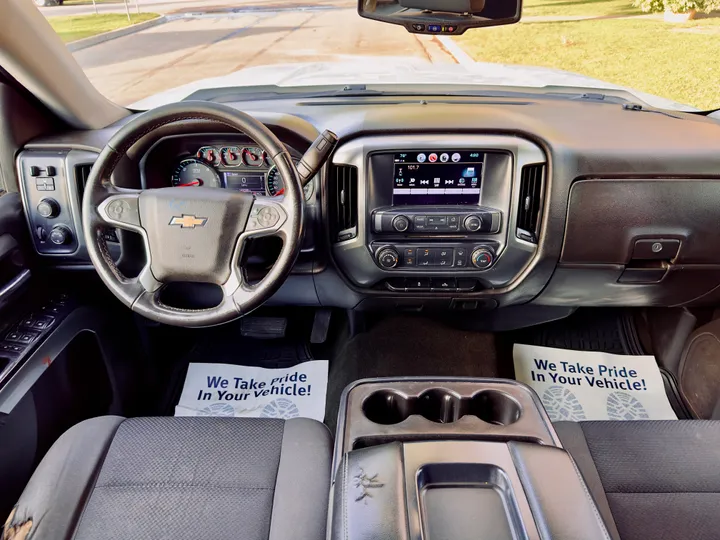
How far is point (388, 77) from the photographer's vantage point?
7.30 ft

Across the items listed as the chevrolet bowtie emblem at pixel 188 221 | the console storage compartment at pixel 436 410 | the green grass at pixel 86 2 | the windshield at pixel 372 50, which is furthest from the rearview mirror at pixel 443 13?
the green grass at pixel 86 2

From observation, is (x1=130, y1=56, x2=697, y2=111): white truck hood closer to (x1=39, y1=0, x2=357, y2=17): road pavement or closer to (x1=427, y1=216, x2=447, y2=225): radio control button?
(x1=39, y1=0, x2=357, y2=17): road pavement

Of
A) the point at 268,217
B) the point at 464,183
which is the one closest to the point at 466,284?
the point at 464,183

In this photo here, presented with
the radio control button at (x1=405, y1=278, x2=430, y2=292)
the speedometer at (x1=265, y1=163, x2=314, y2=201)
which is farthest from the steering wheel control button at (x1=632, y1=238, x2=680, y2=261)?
the speedometer at (x1=265, y1=163, x2=314, y2=201)

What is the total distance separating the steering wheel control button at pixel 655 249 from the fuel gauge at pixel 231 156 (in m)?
1.29

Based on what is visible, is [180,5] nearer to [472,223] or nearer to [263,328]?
[263,328]

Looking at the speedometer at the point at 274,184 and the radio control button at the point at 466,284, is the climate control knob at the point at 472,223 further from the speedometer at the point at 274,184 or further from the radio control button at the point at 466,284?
the speedometer at the point at 274,184

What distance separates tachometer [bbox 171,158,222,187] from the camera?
6.14 ft

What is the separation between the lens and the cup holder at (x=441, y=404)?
1.47 meters

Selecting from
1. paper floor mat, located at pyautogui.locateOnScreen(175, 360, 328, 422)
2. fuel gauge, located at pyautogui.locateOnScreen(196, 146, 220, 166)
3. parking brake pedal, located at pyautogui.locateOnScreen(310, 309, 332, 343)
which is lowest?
paper floor mat, located at pyautogui.locateOnScreen(175, 360, 328, 422)

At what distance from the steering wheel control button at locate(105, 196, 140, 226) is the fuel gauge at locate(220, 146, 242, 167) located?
1.20 ft

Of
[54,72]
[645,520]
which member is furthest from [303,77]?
[645,520]

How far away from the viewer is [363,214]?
1868 mm

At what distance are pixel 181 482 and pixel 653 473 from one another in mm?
1107
